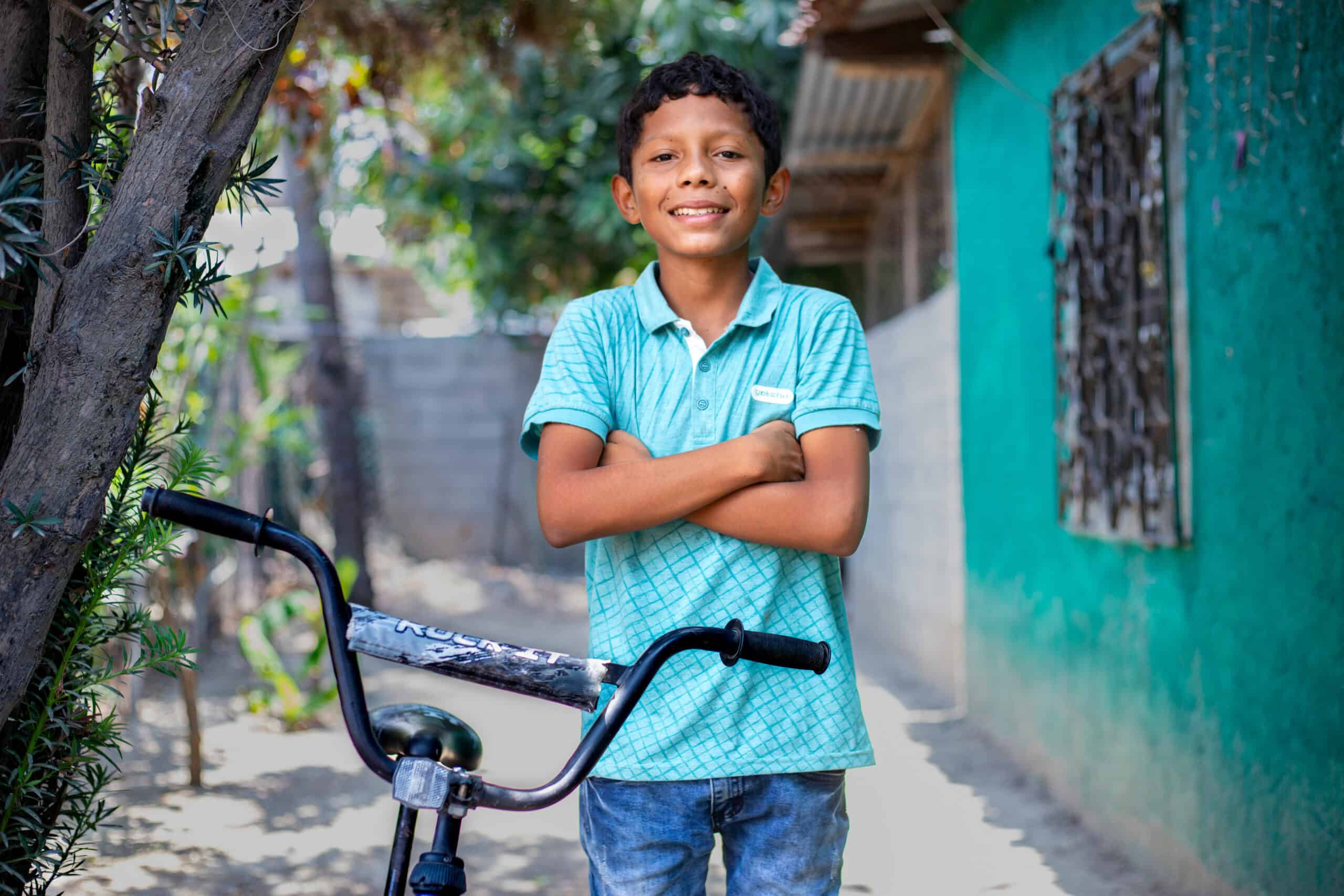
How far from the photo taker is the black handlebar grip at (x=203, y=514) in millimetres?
1433

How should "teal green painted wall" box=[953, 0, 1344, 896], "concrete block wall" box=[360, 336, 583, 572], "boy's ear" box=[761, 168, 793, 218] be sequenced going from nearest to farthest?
"boy's ear" box=[761, 168, 793, 218] → "teal green painted wall" box=[953, 0, 1344, 896] → "concrete block wall" box=[360, 336, 583, 572]

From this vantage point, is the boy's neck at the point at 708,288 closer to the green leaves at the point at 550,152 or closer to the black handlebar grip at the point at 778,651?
the black handlebar grip at the point at 778,651

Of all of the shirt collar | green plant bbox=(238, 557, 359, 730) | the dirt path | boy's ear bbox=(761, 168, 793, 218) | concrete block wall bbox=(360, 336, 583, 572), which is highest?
concrete block wall bbox=(360, 336, 583, 572)

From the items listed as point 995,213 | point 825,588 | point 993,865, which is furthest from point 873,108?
point 825,588

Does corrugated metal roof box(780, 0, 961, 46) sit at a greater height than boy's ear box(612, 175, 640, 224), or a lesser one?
greater

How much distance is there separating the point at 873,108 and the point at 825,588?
6746mm

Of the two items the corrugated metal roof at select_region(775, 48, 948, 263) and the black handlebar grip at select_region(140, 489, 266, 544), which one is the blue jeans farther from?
the corrugated metal roof at select_region(775, 48, 948, 263)

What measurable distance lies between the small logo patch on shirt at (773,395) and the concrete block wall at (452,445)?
36.8 ft

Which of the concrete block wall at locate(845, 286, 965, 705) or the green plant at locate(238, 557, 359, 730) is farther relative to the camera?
the concrete block wall at locate(845, 286, 965, 705)

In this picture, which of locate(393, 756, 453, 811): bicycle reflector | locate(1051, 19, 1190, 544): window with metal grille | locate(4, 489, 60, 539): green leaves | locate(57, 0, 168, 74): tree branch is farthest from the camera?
locate(1051, 19, 1190, 544): window with metal grille

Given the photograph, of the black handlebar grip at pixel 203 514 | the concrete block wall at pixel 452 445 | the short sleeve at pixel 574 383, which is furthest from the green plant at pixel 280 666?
the concrete block wall at pixel 452 445

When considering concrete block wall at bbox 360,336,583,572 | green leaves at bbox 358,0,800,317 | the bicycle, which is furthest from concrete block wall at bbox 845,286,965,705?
the bicycle

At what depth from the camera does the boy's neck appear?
1894 mm

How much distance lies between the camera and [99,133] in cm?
178
